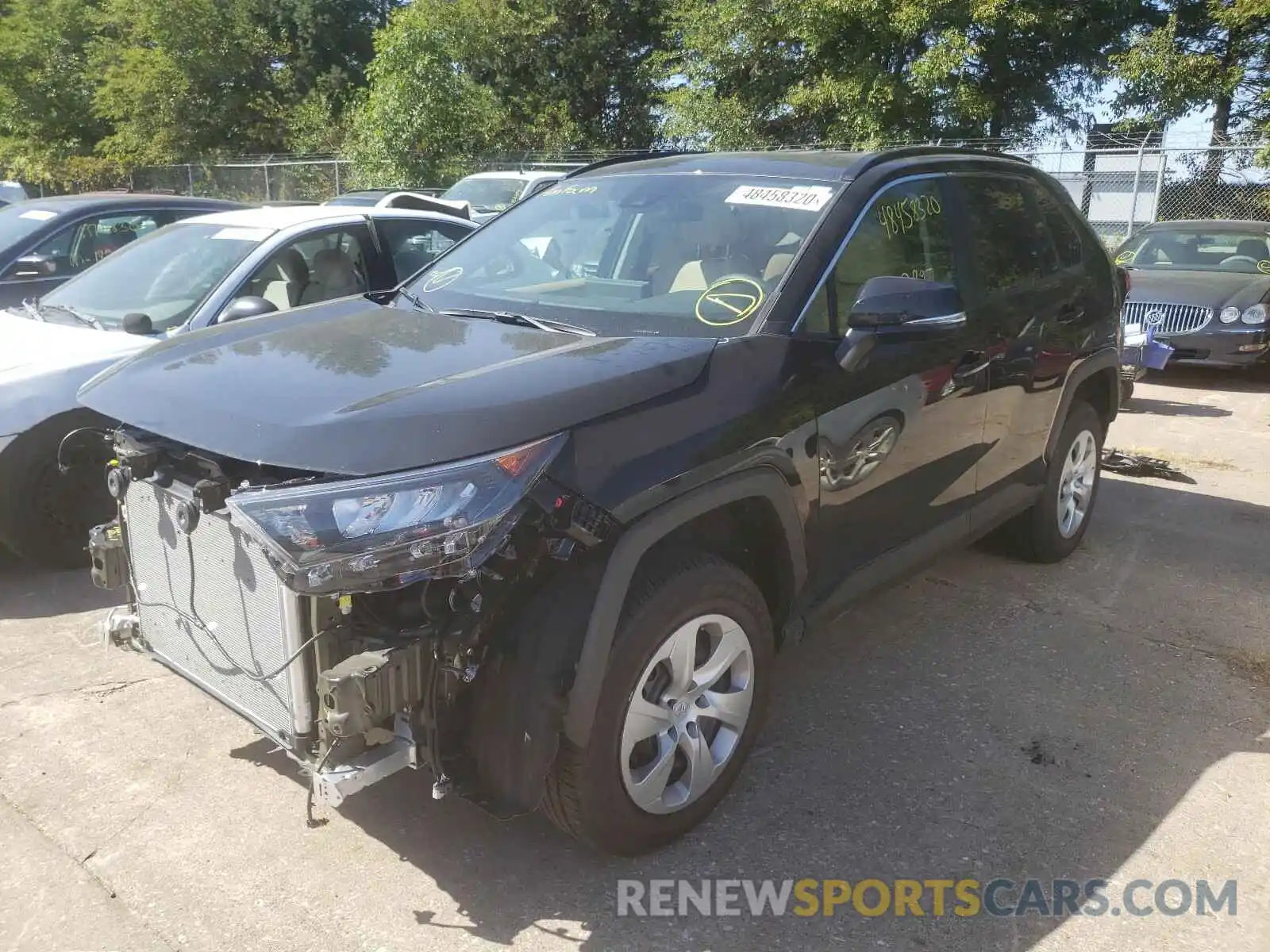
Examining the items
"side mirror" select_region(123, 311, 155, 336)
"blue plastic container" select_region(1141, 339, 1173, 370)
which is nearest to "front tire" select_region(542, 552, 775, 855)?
"side mirror" select_region(123, 311, 155, 336)

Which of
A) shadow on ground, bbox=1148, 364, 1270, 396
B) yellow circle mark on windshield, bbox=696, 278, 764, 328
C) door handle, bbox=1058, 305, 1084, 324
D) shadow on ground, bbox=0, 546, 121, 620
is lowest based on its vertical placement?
shadow on ground, bbox=1148, 364, 1270, 396

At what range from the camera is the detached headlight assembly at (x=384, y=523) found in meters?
2.19

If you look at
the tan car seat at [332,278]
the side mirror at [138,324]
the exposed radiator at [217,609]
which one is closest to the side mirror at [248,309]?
the side mirror at [138,324]

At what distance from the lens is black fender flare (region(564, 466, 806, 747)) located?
7.99 feet

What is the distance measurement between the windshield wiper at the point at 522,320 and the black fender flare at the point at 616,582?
2.19 feet

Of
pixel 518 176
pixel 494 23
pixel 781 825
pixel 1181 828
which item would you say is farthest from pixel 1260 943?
pixel 494 23

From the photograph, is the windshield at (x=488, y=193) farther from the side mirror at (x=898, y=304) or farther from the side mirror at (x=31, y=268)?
the side mirror at (x=898, y=304)

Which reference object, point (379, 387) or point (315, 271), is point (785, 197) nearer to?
point (379, 387)

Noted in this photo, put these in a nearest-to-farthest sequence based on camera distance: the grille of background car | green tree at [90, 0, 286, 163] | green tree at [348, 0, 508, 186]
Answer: the grille of background car, green tree at [348, 0, 508, 186], green tree at [90, 0, 286, 163]

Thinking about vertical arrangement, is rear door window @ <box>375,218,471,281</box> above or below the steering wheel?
above

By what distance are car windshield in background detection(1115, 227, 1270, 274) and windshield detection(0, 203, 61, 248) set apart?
10.3m

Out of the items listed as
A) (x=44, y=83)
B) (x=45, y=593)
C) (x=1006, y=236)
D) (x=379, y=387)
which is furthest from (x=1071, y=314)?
(x=44, y=83)

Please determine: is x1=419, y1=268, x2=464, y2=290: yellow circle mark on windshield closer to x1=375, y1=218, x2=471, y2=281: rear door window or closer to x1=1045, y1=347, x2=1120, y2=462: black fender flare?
x1=375, y1=218, x2=471, y2=281: rear door window

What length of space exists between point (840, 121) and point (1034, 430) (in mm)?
17339
